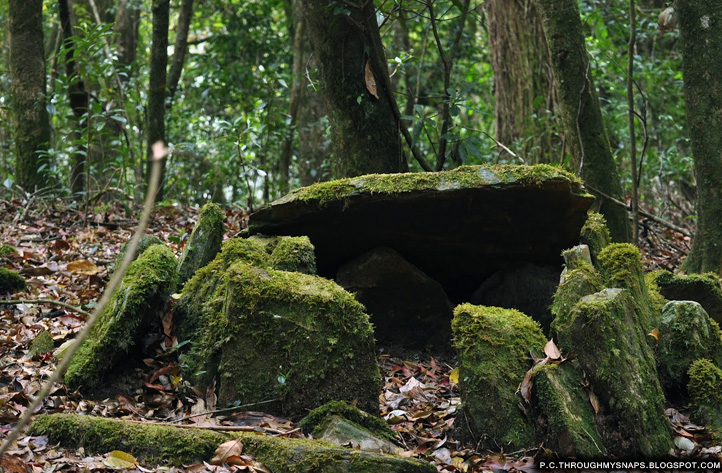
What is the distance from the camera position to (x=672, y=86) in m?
11.9

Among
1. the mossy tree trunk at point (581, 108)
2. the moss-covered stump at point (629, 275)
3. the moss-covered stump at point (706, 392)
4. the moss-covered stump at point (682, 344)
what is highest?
the mossy tree trunk at point (581, 108)

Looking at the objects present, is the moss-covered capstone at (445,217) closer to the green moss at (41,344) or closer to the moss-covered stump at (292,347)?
the moss-covered stump at (292,347)

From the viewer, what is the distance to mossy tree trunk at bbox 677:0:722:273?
5594 millimetres

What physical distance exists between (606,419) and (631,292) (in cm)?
108

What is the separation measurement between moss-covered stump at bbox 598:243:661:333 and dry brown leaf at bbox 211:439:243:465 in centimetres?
255

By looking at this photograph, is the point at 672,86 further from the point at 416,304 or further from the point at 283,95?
the point at 416,304

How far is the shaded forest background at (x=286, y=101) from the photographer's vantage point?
25.3 ft

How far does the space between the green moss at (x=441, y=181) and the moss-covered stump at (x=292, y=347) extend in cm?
100

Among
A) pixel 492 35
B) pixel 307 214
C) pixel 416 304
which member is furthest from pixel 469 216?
pixel 492 35

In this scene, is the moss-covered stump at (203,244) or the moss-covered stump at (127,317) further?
the moss-covered stump at (203,244)

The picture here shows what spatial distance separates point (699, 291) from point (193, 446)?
3.81 meters

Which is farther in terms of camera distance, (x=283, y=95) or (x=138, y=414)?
(x=283, y=95)

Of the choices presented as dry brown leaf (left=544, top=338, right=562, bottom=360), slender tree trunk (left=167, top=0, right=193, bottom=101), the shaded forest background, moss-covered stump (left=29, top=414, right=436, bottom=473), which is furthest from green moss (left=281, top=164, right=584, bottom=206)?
slender tree trunk (left=167, top=0, right=193, bottom=101)

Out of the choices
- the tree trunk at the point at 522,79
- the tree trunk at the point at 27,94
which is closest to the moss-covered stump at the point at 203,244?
the tree trunk at the point at 27,94
